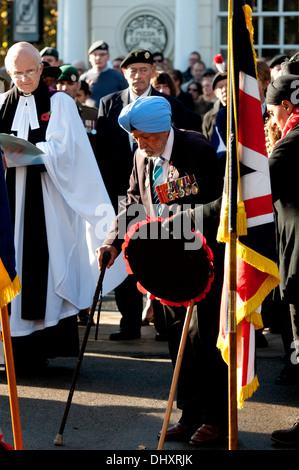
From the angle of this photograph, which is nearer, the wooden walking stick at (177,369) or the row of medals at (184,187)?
the wooden walking stick at (177,369)

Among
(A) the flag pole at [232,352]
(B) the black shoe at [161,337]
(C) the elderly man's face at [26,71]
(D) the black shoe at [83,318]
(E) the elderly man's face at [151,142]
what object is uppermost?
(C) the elderly man's face at [26,71]

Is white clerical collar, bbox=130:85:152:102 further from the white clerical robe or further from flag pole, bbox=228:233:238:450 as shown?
flag pole, bbox=228:233:238:450

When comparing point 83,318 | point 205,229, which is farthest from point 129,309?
point 205,229

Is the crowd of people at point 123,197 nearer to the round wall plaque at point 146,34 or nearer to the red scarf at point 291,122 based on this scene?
the red scarf at point 291,122

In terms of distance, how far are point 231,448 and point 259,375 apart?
2.50 metres

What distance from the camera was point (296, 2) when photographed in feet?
59.4

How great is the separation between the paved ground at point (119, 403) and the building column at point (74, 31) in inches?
427

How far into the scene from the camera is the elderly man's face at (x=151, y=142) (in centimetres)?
496

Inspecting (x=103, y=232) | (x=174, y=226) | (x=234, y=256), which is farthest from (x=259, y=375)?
(x=234, y=256)

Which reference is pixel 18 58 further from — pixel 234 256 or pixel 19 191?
pixel 234 256

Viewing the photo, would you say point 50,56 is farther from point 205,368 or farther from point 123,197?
point 205,368

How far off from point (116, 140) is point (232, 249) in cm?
421

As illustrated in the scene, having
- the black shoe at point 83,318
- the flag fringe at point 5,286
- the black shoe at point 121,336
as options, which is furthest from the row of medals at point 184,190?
the black shoe at point 83,318

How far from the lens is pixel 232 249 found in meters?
4.09
